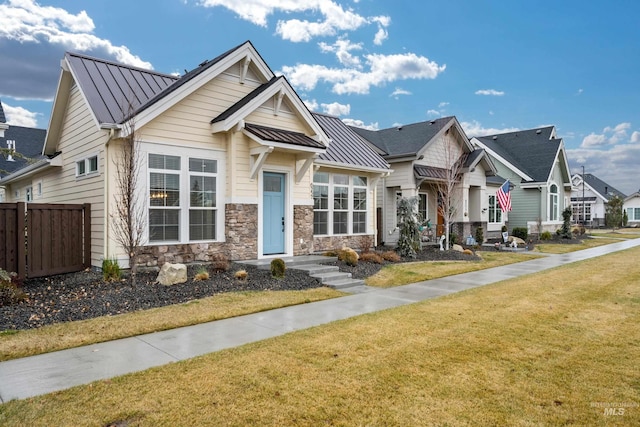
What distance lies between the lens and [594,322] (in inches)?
240

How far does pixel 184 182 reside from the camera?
9.91 meters

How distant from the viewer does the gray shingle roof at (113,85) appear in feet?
30.5

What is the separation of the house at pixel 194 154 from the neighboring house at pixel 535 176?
64.5ft

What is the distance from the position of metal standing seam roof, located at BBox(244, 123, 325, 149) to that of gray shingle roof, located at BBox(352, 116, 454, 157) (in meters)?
7.36

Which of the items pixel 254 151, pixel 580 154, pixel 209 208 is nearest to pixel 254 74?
pixel 254 151

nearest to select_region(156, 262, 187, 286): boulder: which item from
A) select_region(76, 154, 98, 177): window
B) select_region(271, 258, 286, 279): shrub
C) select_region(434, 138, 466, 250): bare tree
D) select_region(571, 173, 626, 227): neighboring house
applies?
select_region(271, 258, 286, 279): shrub

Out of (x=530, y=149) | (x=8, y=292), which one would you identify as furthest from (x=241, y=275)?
(x=530, y=149)

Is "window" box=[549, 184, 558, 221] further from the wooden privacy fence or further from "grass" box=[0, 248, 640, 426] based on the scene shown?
the wooden privacy fence

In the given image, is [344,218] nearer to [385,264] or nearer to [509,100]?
[385,264]

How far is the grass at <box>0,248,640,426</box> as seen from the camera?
3.22 meters

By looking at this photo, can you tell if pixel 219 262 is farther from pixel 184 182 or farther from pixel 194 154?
pixel 194 154

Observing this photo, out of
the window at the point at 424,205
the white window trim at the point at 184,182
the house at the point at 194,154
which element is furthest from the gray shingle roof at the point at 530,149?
the white window trim at the point at 184,182

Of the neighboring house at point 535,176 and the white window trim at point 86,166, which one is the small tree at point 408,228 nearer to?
the white window trim at point 86,166

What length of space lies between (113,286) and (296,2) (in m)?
12.5
